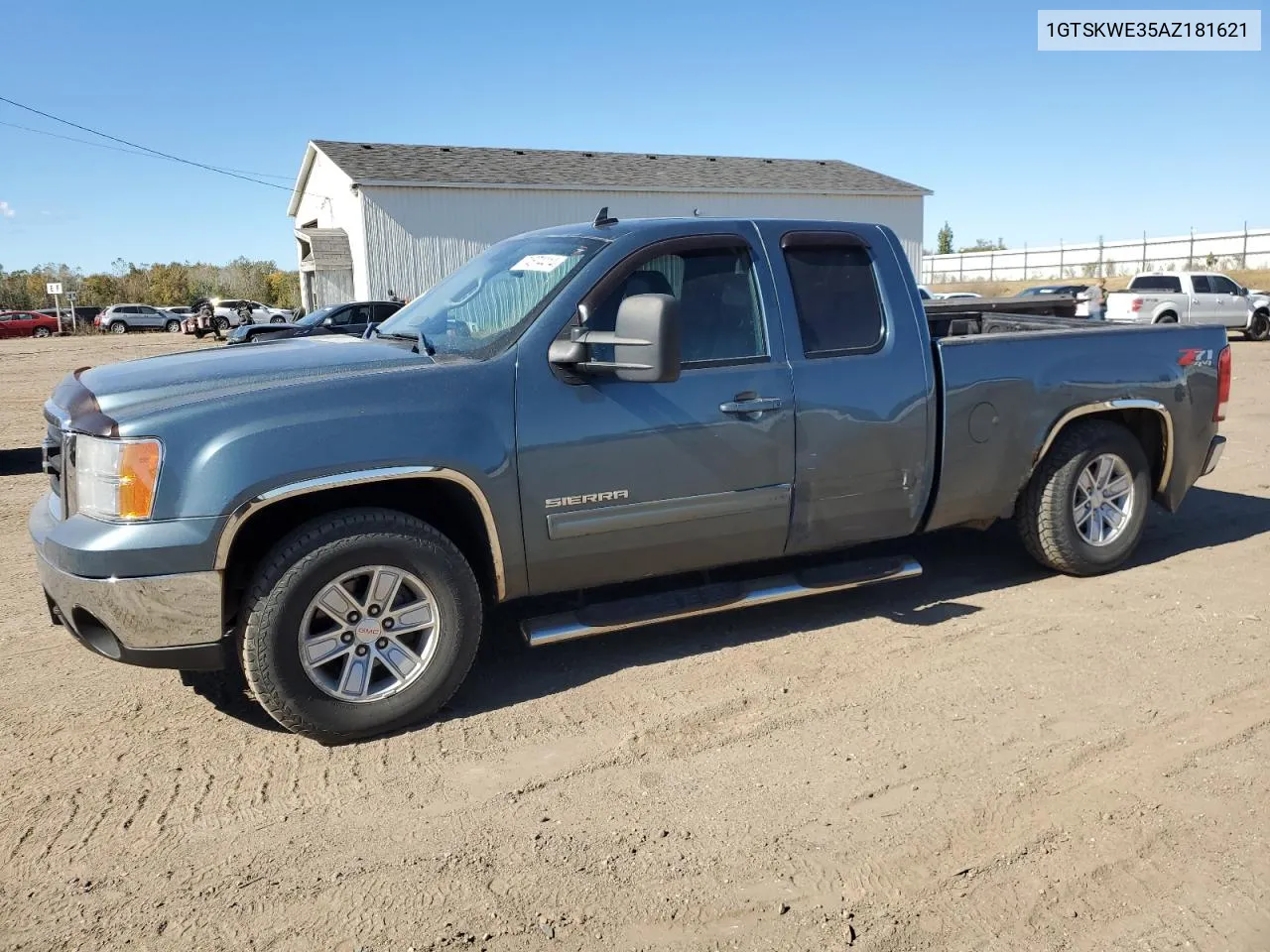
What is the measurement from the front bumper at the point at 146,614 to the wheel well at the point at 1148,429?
452 cm

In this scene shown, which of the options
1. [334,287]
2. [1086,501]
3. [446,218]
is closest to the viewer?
[1086,501]

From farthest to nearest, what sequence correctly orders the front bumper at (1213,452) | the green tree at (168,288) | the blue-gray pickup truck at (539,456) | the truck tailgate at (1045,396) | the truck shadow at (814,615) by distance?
the green tree at (168,288)
the front bumper at (1213,452)
the truck tailgate at (1045,396)
the truck shadow at (814,615)
the blue-gray pickup truck at (539,456)

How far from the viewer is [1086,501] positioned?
550 centimetres

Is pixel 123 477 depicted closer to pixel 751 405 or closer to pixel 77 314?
pixel 751 405

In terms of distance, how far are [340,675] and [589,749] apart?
0.98 m

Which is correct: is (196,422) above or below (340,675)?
above

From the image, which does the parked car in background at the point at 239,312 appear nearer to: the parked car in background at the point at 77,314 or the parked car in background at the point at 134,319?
the parked car in background at the point at 134,319

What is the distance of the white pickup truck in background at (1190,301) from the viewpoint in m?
25.0

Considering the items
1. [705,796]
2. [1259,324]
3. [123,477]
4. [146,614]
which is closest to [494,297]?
[123,477]

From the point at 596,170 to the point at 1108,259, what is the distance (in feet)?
98.7

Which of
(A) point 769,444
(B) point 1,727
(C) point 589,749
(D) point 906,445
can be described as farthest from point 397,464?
(D) point 906,445

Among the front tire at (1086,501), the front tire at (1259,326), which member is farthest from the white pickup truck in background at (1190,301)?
the front tire at (1086,501)

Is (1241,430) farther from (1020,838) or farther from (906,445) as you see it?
(1020,838)

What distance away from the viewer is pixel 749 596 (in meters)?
4.50
